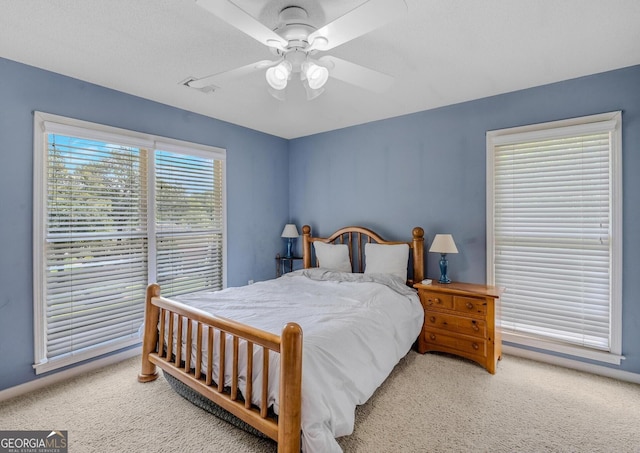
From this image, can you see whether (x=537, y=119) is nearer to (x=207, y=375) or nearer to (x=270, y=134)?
(x=270, y=134)

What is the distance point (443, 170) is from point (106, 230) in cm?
347

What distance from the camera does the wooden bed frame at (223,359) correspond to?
1.50 metres

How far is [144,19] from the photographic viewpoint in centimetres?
187

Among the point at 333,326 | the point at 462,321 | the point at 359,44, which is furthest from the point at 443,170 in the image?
the point at 333,326

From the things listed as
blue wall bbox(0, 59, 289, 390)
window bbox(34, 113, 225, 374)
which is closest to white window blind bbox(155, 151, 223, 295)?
window bbox(34, 113, 225, 374)

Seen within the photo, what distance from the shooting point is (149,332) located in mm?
2453

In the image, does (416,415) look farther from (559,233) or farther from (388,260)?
(559,233)

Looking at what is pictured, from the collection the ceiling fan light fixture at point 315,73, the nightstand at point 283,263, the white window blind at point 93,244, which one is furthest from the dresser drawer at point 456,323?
the white window blind at point 93,244

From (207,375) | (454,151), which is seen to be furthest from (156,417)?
(454,151)

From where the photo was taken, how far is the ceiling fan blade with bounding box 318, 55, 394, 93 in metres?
1.79

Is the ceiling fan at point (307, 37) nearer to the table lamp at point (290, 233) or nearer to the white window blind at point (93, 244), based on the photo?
the white window blind at point (93, 244)

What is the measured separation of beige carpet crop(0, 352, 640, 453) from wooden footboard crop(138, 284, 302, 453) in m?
0.22

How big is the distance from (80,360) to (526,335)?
13.4 feet

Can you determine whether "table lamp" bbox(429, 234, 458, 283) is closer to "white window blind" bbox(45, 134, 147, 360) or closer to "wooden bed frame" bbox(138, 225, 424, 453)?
"wooden bed frame" bbox(138, 225, 424, 453)
